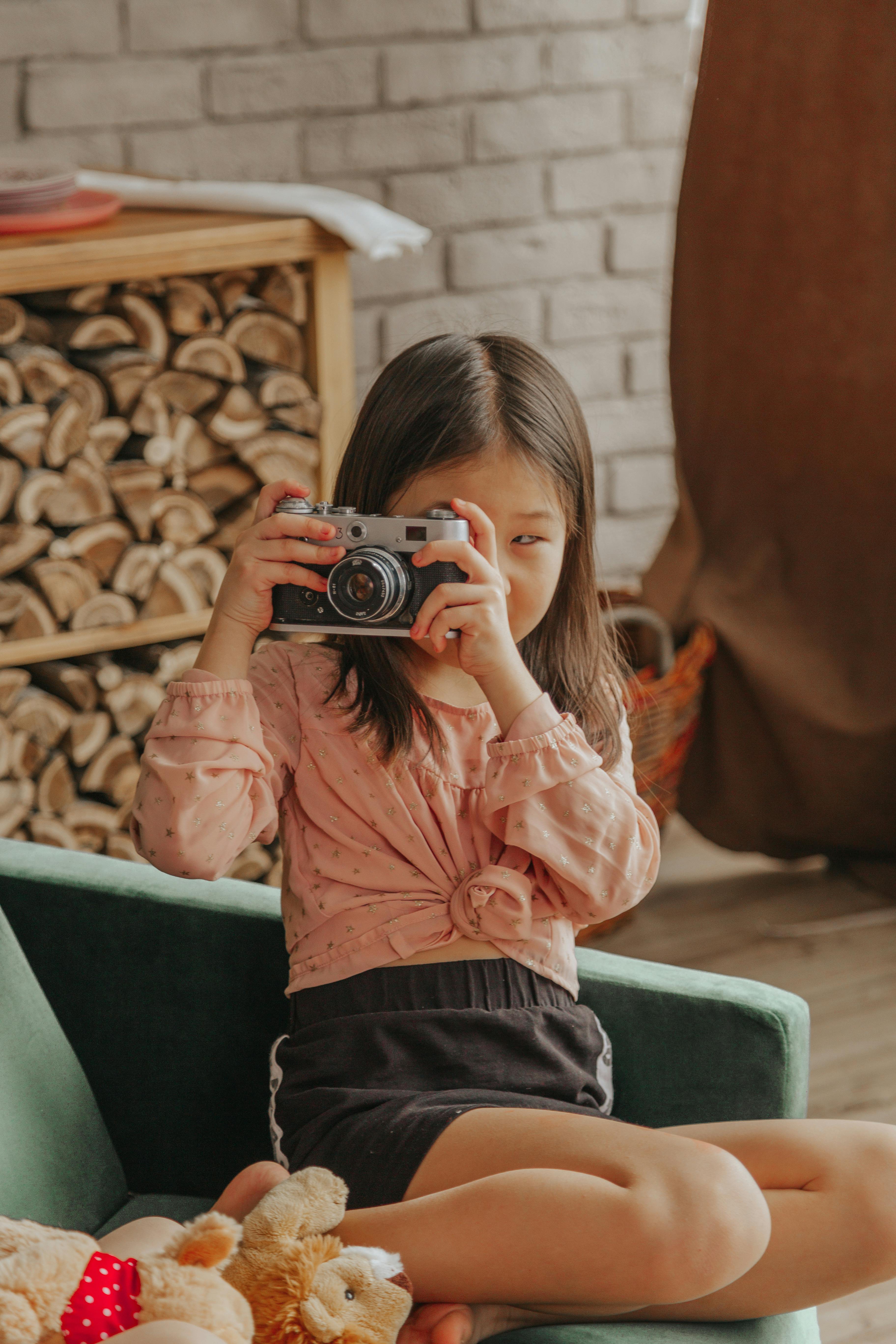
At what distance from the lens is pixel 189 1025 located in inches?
45.1

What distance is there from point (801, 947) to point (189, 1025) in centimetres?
117

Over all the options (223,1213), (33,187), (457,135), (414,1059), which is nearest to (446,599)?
(414,1059)

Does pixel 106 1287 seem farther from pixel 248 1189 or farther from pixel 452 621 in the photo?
pixel 452 621

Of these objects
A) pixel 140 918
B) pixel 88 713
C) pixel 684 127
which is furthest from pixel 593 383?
pixel 140 918

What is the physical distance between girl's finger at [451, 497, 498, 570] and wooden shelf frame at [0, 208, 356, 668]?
556mm

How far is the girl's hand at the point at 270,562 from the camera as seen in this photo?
3.28ft

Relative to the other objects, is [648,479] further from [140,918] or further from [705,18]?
[140,918]

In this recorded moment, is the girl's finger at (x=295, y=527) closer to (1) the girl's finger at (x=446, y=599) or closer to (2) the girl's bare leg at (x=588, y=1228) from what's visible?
(1) the girl's finger at (x=446, y=599)

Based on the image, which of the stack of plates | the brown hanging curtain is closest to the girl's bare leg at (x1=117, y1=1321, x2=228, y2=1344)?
the stack of plates

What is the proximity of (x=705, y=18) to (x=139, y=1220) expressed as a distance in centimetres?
175

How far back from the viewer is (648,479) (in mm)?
2582

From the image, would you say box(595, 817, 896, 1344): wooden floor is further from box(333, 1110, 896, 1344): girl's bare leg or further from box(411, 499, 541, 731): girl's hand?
box(411, 499, 541, 731): girl's hand

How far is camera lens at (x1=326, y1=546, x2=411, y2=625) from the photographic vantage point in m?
0.99

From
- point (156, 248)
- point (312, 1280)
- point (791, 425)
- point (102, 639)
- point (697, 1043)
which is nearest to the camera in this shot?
point (312, 1280)
